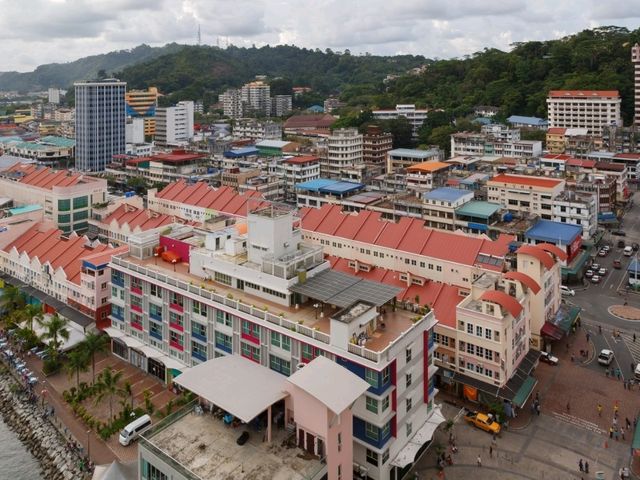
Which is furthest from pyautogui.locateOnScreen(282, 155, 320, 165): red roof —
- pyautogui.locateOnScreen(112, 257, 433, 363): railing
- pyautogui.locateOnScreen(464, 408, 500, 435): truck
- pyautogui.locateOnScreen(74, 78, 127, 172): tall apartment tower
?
pyautogui.locateOnScreen(464, 408, 500, 435): truck

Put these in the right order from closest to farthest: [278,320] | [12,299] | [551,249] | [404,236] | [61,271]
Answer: [278,320], [551,249], [61,271], [12,299], [404,236]

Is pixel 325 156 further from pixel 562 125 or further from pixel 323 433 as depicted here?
pixel 323 433

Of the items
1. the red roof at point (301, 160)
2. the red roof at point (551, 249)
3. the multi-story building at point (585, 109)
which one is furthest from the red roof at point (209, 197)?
the multi-story building at point (585, 109)

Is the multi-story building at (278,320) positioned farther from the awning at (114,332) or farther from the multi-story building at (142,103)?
the multi-story building at (142,103)

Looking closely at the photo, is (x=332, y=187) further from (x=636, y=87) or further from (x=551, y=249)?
(x=636, y=87)

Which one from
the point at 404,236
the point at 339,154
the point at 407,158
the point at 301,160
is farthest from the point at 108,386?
the point at 407,158

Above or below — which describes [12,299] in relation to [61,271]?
below
